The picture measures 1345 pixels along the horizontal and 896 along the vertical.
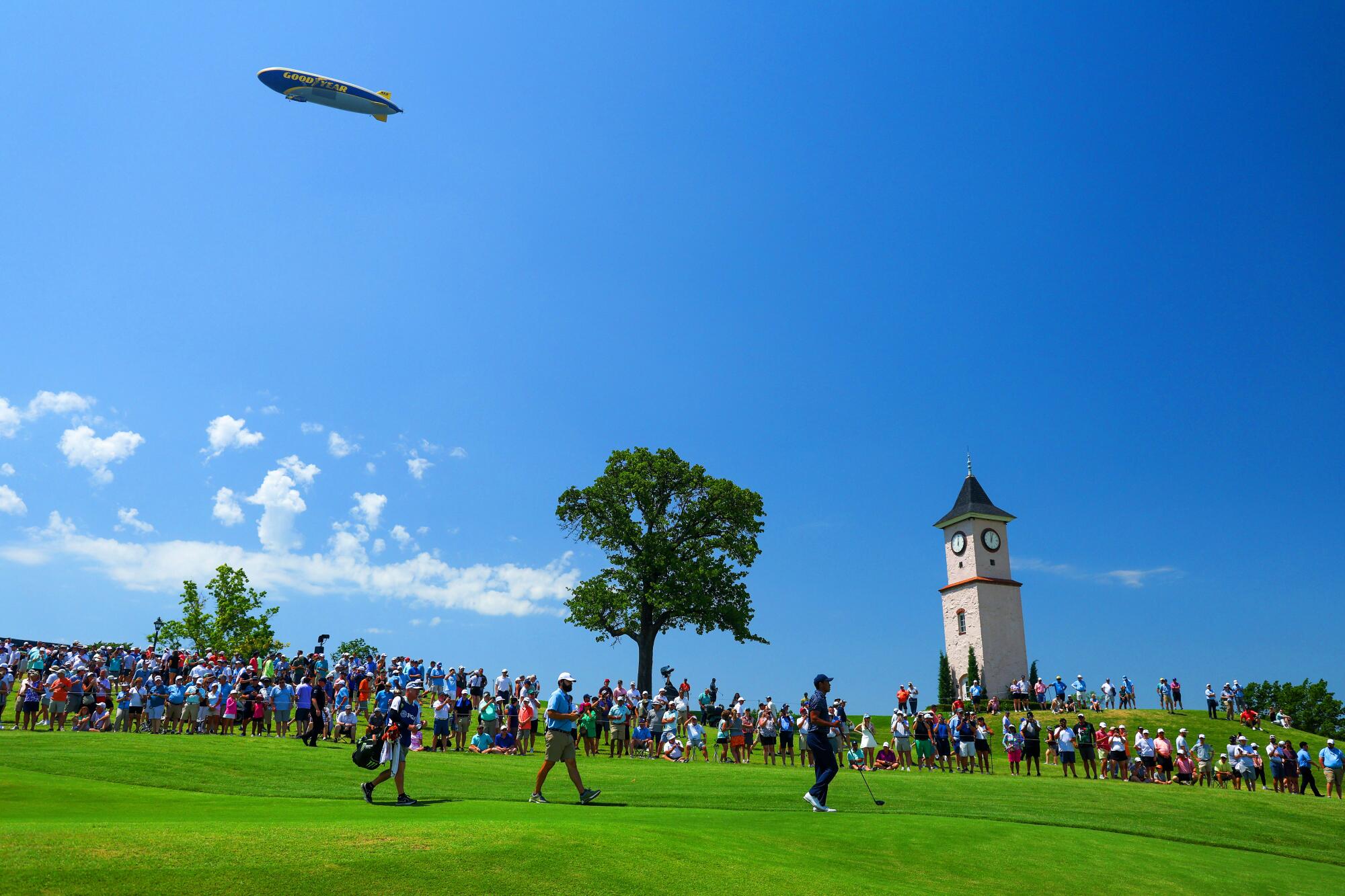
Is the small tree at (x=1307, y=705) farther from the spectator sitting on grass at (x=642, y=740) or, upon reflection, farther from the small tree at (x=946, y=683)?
the spectator sitting on grass at (x=642, y=740)

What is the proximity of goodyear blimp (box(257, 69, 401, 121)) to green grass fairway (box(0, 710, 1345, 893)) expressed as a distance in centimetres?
4062

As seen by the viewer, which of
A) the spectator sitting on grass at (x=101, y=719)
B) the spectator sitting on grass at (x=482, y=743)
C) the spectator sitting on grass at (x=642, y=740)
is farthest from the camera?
the spectator sitting on grass at (x=642, y=740)

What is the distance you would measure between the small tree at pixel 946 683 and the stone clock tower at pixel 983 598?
0.46m

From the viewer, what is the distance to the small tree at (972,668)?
58812 millimetres

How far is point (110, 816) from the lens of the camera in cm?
1116

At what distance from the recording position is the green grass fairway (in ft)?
26.1

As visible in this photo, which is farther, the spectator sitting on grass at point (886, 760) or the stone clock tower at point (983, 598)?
the stone clock tower at point (983, 598)

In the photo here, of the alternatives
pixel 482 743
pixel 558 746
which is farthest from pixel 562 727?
pixel 482 743

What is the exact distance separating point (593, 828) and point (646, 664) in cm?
3817

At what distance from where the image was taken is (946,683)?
199 ft

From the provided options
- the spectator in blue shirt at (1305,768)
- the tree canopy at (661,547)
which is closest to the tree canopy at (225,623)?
the tree canopy at (661,547)

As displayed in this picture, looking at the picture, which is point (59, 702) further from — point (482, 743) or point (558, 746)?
point (558, 746)

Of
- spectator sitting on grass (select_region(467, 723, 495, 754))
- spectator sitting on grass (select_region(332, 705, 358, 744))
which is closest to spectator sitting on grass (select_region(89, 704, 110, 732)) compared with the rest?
spectator sitting on grass (select_region(332, 705, 358, 744))

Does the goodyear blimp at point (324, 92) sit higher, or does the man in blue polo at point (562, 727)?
the goodyear blimp at point (324, 92)
